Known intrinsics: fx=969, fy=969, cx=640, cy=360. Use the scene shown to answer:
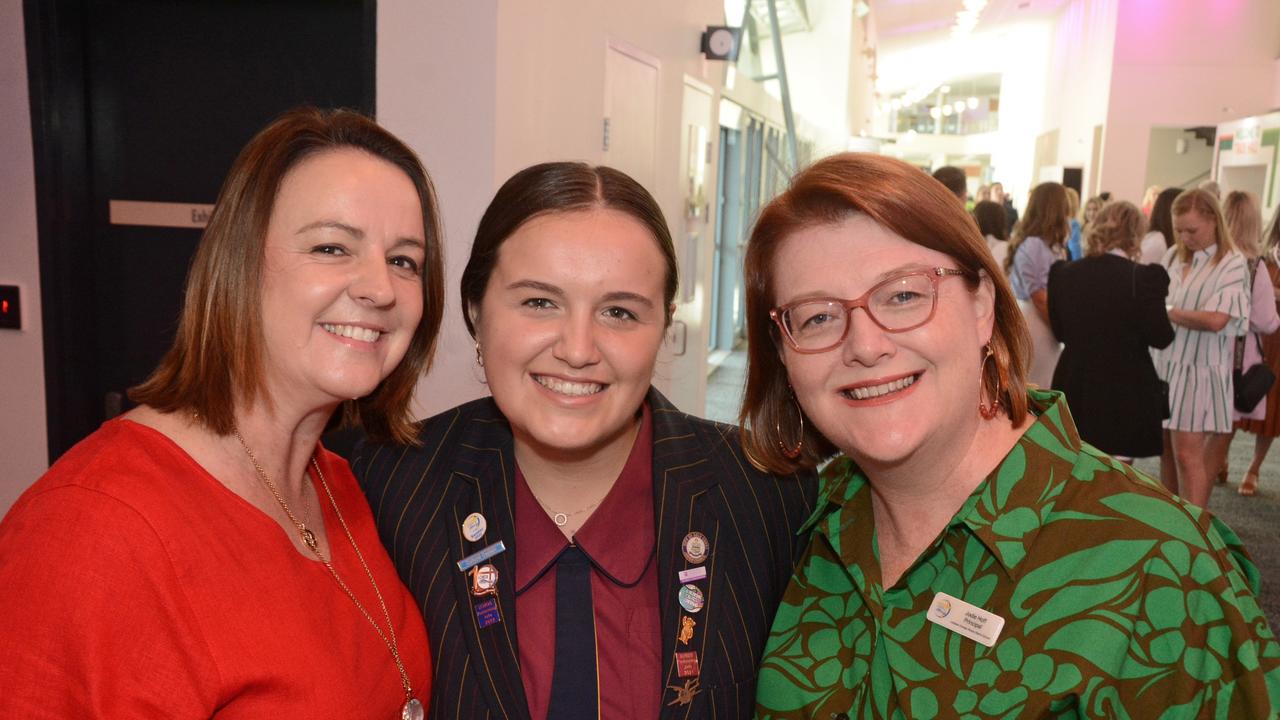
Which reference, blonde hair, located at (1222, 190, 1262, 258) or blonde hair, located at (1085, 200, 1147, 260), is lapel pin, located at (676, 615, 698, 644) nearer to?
blonde hair, located at (1085, 200, 1147, 260)

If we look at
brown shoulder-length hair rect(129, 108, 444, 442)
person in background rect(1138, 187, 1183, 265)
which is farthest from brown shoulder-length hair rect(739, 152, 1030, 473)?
person in background rect(1138, 187, 1183, 265)

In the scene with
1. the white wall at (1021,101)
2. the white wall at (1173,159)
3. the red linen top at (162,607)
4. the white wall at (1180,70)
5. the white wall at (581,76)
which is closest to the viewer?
the red linen top at (162,607)

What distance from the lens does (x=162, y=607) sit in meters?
1.36

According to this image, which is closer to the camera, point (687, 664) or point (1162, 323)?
point (687, 664)

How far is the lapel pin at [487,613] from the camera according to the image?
1.74 m

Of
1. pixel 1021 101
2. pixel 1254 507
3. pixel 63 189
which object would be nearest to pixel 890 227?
pixel 63 189

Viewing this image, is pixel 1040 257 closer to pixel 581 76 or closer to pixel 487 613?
pixel 581 76

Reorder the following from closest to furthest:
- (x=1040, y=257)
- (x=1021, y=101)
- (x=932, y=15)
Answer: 1. (x=1040, y=257)
2. (x=932, y=15)
3. (x=1021, y=101)

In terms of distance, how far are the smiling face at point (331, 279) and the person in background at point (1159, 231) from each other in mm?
7259

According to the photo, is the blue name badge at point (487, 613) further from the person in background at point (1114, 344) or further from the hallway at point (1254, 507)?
the person in background at point (1114, 344)

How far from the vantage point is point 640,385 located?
6.15ft

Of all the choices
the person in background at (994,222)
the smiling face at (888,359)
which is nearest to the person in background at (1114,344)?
the person in background at (994,222)

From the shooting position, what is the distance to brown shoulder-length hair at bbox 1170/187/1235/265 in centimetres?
545

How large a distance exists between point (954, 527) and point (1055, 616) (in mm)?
219
